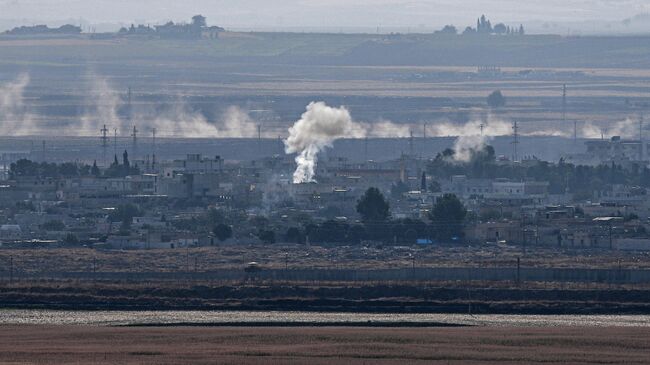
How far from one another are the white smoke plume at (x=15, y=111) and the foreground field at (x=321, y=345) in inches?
3023

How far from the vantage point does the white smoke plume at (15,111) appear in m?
112

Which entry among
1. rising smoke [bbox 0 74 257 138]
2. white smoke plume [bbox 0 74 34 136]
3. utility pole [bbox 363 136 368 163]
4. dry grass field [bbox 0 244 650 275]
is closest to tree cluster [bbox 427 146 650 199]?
utility pole [bbox 363 136 368 163]

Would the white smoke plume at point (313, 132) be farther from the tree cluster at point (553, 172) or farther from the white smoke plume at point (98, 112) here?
the white smoke plume at point (98, 112)

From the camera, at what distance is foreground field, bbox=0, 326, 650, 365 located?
29.4 metres

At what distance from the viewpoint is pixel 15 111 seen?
417 ft

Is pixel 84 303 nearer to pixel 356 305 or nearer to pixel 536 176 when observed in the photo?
pixel 356 305

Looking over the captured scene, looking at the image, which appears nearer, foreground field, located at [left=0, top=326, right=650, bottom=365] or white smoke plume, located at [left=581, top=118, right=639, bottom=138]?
foreground field, located at [left=0, top=326, right=650, bottom=365]

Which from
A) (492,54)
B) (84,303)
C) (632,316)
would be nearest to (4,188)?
(84,303)

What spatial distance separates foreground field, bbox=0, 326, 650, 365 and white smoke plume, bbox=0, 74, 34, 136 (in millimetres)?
76774

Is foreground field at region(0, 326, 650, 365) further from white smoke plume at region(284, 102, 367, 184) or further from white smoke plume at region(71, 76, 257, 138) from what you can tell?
white smoke plume at region(71, 76, 257, 138)

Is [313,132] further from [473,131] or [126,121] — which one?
[126,121]

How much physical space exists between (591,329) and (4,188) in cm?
3452

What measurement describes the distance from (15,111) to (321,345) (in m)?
98.1

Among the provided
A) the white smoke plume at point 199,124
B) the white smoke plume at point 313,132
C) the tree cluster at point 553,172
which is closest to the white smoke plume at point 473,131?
the white smoke plume at point 313,132
